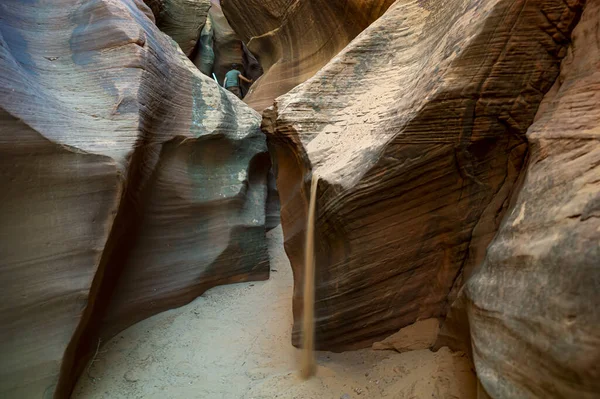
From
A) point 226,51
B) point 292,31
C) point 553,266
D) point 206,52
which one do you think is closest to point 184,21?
point 206,52

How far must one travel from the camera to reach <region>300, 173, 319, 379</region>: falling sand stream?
3.76m

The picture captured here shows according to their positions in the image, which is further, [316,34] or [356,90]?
[316,34]


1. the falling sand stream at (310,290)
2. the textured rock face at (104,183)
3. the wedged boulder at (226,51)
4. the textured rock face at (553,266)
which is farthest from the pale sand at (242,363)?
the wedged boulder at (226,51)

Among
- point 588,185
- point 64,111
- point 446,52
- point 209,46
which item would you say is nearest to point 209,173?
point 64,111

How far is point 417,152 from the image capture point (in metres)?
3.09

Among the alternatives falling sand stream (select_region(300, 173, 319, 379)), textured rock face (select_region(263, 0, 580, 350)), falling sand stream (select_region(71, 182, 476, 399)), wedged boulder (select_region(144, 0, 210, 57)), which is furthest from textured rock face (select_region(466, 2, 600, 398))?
wedged boulder (select_region(144, 0, 210, 57))

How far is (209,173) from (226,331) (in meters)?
2.40

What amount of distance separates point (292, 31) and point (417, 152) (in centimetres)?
→ 680

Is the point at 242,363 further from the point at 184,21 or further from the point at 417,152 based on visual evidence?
the point at 184,21

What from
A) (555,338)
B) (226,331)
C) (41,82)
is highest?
(41,82)

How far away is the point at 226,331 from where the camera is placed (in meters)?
4.95

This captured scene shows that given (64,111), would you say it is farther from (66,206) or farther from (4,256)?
(4,256)

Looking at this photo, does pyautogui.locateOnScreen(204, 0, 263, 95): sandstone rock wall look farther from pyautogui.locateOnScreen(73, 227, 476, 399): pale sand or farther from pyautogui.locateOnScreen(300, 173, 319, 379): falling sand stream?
pyautogui.locateOnScreen(300, 173, 319, 379): falling sand stream

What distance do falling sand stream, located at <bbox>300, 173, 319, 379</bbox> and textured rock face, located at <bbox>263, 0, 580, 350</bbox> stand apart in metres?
0.07
